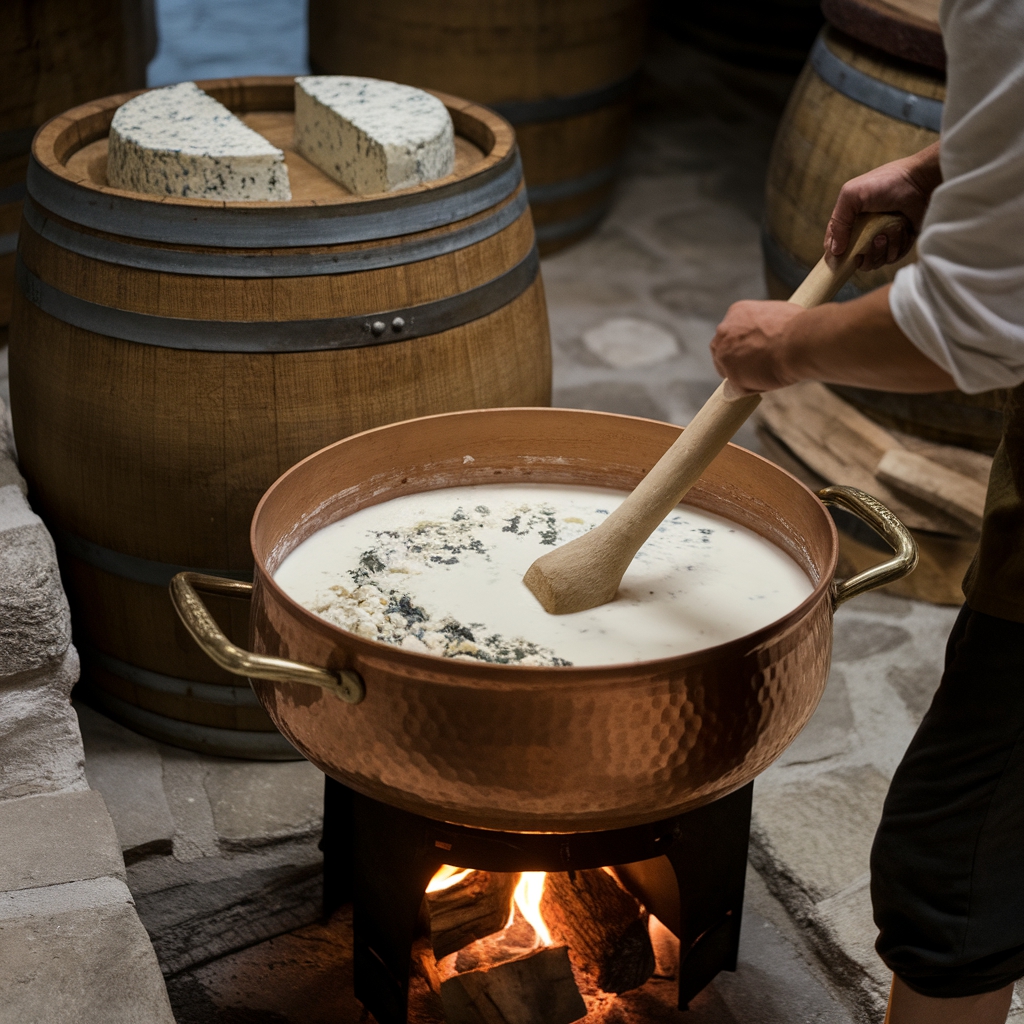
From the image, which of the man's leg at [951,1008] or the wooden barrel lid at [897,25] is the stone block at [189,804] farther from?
the wooden barrel lid at [897,25]

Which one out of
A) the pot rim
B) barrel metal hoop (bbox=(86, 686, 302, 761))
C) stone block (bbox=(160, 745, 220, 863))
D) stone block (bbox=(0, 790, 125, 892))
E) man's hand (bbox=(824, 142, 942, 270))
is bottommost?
stone block (bbox=(160, 745, 220, 863))

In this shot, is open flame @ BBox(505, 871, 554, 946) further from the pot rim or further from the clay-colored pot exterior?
the pot rim

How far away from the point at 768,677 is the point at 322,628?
421 millimetres

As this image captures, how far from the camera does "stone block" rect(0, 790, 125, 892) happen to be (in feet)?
4.52

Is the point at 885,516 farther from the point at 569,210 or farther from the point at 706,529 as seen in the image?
the point at 569,210

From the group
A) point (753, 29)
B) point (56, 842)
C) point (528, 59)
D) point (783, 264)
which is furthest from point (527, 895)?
point (753, 29)

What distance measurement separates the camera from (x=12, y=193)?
103 inches

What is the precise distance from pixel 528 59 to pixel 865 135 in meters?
1.26

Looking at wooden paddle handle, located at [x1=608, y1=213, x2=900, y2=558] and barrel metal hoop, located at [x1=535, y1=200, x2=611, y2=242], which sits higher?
wooden paddle handle, located at [x1=608, y1=213, x2=900, y2=558]

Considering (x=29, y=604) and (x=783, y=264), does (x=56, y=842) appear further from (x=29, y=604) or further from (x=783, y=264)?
(x=783, y=264)

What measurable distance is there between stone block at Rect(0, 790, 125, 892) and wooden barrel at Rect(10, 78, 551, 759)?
1.20 ft

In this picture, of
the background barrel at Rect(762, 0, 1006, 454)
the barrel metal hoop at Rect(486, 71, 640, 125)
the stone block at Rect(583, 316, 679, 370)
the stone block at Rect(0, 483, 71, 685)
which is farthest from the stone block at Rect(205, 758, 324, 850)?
the barrel metal hoop at Rect(486, 71, 640, 125)

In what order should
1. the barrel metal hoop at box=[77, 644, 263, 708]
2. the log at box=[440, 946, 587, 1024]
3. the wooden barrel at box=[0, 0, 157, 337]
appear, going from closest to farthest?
the log at box=[440, 946, 587, 1024], the barrel metal hoop at box=[77, 644, 263, 708], the wooden barrel at box=[0, 0, 157, 337]

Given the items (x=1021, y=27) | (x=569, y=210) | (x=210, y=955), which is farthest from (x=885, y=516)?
(x=569, y=210)
